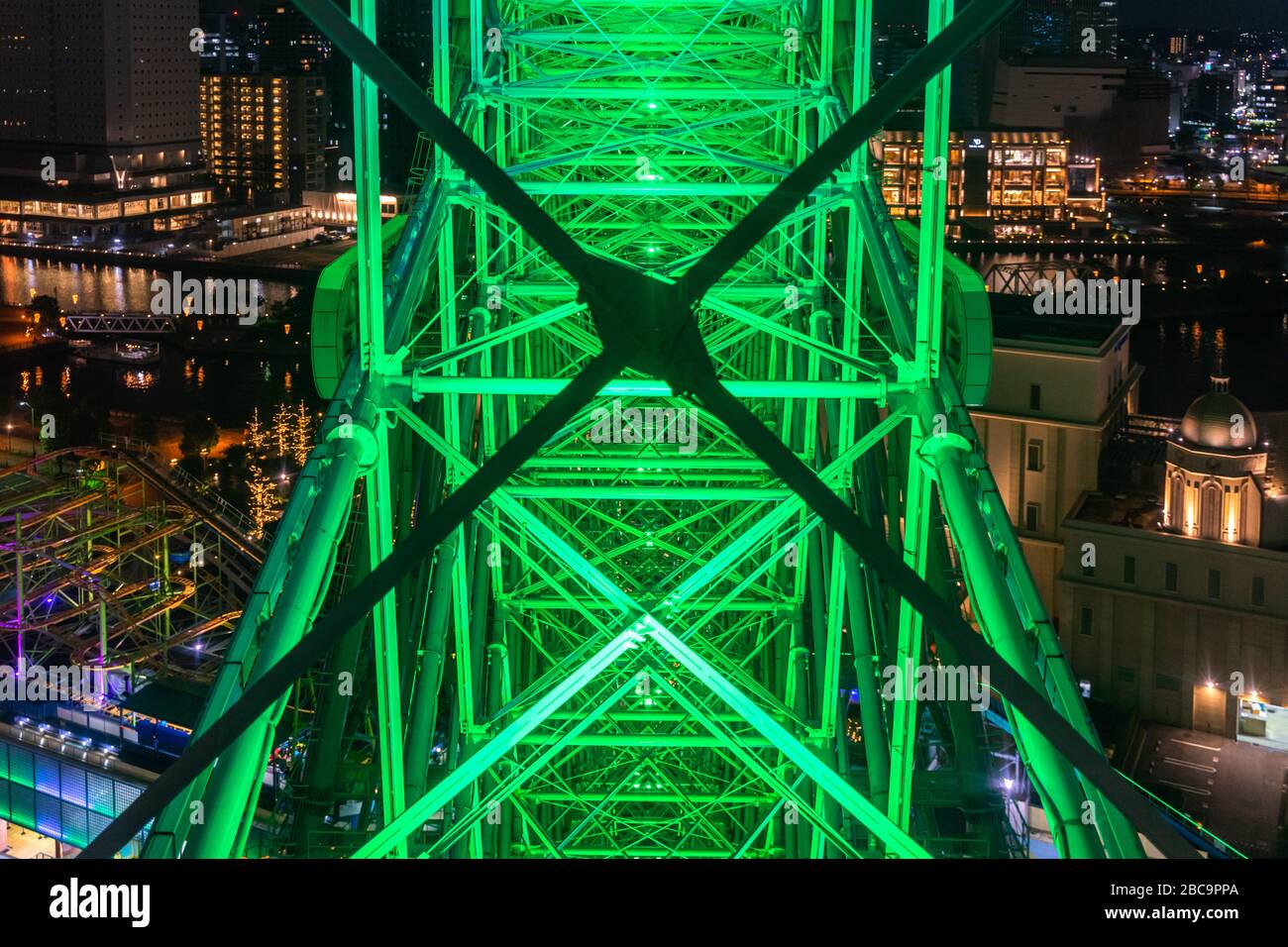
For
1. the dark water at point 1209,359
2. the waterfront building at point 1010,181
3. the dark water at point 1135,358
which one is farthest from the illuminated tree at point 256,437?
the waterfront building at point 1010,181

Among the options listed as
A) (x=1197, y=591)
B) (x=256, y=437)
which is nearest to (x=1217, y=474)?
(x=1197, y=591)

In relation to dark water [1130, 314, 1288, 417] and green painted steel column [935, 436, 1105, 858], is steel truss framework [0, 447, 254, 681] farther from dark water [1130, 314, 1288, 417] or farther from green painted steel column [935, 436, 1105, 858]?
dark water [1130, 314, 1288, 417]

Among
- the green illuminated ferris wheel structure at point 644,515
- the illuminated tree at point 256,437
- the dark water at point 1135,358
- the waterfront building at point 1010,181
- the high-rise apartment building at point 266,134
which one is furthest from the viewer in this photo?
the high-rise apartment building at point 266,134

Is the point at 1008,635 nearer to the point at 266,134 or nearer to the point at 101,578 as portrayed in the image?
the point at 101,578

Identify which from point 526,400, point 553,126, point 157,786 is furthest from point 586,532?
point 157,786

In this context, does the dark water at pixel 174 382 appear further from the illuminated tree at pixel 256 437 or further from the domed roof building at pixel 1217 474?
the domed roof building at pixel 1217 474

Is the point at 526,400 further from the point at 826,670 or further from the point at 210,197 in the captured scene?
the point at 210,197
